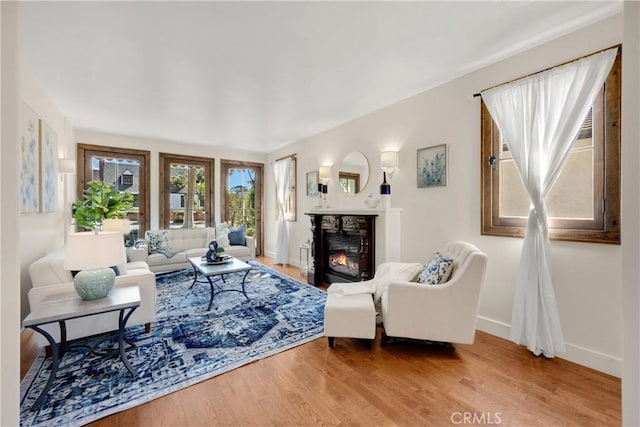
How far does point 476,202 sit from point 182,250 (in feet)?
16.5

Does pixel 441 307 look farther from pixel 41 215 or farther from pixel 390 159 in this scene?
pixel 41 215

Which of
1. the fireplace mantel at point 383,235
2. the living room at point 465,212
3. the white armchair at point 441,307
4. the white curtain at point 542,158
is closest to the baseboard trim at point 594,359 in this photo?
the living room at point 465,212

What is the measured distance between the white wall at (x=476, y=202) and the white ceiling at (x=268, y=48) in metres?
0.15

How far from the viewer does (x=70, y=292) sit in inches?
87.4

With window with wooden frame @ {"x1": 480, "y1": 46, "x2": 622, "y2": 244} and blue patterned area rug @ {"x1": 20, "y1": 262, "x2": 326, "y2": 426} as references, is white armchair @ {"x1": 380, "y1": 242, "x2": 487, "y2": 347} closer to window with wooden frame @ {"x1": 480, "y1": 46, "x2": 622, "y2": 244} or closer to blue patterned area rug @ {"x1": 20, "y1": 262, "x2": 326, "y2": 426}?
window with wooden frame @ {"x1": 480, "y1": 46, "x2": 622, "y2": 244}

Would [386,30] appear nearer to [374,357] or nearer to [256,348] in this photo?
[374,357]

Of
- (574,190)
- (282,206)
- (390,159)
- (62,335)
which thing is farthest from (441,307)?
(282,206)

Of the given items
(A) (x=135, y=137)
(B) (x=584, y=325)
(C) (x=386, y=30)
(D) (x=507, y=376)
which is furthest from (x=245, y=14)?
(A) (x=135, y=137)

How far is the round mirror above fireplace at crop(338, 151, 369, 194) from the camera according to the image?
4.13m

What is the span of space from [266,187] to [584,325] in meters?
6.01

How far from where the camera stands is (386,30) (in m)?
2.12

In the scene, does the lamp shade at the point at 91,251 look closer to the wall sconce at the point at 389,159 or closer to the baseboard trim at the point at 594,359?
the wall sconce at the point at 389,159

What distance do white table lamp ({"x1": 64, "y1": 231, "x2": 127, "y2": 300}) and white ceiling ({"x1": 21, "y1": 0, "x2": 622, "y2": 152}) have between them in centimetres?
161

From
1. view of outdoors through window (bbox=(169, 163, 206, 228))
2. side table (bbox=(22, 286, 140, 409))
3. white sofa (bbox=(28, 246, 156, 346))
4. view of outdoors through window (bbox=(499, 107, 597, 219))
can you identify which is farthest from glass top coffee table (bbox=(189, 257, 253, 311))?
view of outdoors through window (bbox=(499, 107, 597, 219))
